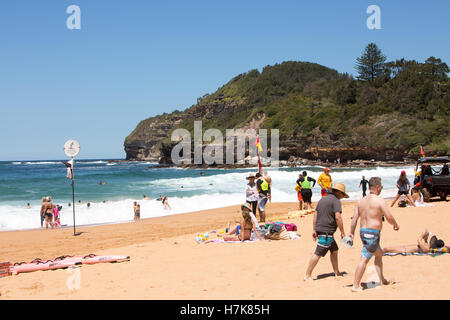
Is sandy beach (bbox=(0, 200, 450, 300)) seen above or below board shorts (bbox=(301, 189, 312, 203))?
below

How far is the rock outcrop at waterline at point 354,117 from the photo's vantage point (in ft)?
202

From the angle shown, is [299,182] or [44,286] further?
[299,182]

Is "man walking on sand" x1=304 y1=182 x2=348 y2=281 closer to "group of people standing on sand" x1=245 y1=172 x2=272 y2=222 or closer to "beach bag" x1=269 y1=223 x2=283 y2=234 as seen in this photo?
"beach bag" x1=269 y1=223 x2=283 y2=234

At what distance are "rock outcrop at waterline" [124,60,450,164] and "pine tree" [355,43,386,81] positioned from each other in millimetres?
3990

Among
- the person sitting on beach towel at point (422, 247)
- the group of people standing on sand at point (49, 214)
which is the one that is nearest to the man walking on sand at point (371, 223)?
the person sitting on beach towel at point (422, 247)

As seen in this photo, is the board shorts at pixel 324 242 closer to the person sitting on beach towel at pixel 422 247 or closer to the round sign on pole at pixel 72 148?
the person sitting on beach towel at pixel 422 247

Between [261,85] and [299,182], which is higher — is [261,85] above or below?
above

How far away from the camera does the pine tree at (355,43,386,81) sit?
86125mm

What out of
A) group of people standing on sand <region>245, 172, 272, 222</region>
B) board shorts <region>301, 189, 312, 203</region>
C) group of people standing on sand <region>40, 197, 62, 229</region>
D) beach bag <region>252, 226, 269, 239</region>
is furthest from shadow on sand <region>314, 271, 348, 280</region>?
group of people standing on sand <region>40, 197, 62, 229</region>

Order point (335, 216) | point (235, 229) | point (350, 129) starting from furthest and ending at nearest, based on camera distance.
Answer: point (350, 129) → point (235, 229) → point (335, 216)
